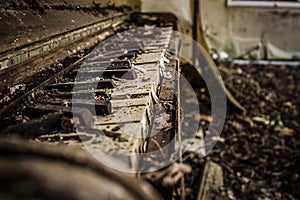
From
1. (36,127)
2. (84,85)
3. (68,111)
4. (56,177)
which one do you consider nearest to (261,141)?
(84,85)

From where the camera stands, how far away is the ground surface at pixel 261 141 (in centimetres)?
396

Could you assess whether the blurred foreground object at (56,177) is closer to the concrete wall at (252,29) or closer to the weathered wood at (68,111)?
Answer: the weathered wood at (68,111)

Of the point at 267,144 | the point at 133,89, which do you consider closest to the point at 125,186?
the point at 133,89

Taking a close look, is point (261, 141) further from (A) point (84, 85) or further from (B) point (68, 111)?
(B) point (68, 111)

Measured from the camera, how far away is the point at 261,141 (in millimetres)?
4902

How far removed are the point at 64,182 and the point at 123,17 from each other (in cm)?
352

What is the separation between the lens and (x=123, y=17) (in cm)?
399

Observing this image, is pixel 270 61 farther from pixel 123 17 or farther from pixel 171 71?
pixel 171 71

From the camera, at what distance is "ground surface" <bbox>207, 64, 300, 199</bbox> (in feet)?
13.0

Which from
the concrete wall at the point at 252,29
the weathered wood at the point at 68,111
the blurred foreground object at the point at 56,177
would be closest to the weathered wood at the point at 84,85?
the weathered wood at the point at 68,111

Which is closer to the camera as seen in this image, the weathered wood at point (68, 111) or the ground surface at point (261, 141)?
the weathered wood at point (68, 111)

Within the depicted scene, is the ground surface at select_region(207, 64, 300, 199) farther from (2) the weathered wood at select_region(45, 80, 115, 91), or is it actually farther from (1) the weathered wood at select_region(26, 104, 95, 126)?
(1) the weathered wood at select_region(26, 104, 95, 126)

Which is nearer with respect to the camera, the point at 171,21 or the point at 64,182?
the point at 64,182

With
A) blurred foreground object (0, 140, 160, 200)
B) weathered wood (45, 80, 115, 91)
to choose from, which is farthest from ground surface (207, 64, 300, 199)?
blurred foreground object (0, 140, 160, 200)
